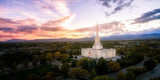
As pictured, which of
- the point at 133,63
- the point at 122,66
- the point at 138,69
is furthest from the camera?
the point at 133,63

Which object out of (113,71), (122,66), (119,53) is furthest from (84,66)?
(119,53)

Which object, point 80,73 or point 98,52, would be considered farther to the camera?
point 98,52

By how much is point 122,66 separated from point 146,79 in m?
6.86

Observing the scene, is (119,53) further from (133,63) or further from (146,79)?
(146,79)

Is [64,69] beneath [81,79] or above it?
above

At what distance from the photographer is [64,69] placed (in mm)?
20906

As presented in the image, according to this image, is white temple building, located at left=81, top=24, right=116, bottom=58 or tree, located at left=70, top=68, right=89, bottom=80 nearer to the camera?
tree, located at left=70, top=68, right=89, bottom=80

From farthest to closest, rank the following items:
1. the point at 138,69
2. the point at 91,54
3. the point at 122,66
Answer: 1. the point at 91,54
2. the point at 122,66
3. the point at 138,69

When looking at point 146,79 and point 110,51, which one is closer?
point 146,79

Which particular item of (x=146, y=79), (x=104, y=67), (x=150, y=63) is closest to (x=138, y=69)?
(x=146, y=79)

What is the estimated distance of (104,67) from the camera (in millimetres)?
21391

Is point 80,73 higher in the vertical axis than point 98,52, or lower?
lower

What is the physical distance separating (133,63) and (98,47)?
555 inches

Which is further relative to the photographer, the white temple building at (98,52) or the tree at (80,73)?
the white temple building at (98,52)
